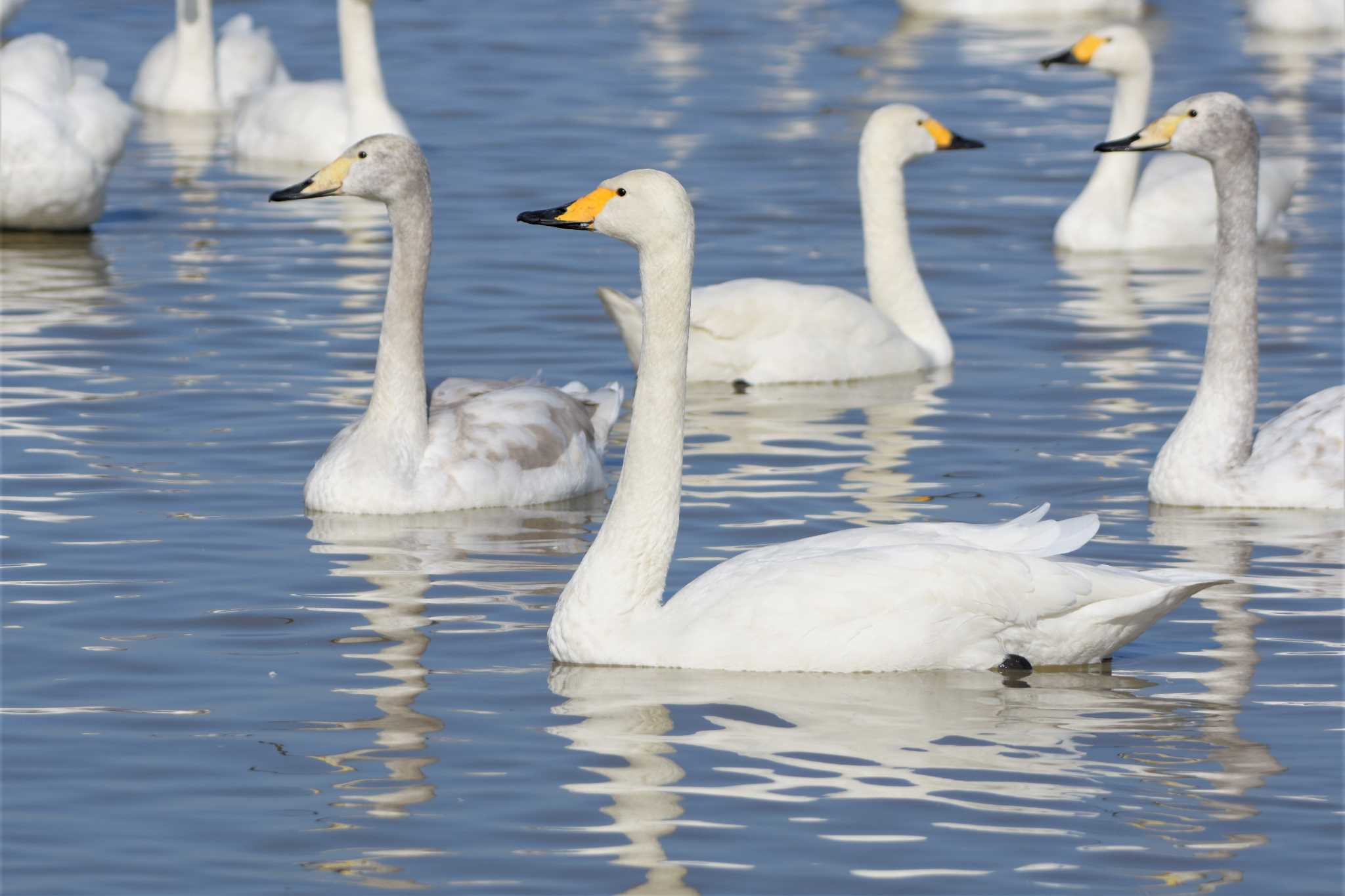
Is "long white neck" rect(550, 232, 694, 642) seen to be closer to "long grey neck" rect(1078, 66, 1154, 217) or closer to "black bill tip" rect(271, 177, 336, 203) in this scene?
"black bill tip" rect(271, 177, 336, 203)

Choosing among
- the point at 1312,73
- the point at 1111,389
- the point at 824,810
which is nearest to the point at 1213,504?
the point at 1111,389

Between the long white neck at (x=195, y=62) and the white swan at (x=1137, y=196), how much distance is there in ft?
27.8

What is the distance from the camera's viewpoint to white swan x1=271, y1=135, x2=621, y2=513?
10352mm

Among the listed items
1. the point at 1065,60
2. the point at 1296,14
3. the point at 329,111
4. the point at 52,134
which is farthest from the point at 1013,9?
the point at 52,134

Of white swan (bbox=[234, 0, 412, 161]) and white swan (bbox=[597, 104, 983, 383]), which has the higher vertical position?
white swan (bbox=[234, 0, 412, 161])

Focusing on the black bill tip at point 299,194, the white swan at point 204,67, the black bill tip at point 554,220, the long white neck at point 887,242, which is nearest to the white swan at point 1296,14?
the white swan at point 204,67

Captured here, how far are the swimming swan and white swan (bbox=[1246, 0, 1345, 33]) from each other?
20678 mm

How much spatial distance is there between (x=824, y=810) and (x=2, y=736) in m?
2.34

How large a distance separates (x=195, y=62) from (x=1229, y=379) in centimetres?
1435

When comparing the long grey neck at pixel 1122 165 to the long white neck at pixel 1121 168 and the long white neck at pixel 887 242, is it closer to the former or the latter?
the long white neck at pixel 1121 168

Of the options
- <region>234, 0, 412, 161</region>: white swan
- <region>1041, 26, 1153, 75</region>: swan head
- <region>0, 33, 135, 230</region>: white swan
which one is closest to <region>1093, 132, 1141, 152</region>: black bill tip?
<region>1041, 26, 1153, 75</region>: swan head

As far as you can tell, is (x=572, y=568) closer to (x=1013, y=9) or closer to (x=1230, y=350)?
(x=1230, y=350)

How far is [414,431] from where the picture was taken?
413 inches

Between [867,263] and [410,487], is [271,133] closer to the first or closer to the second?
[867,263]
